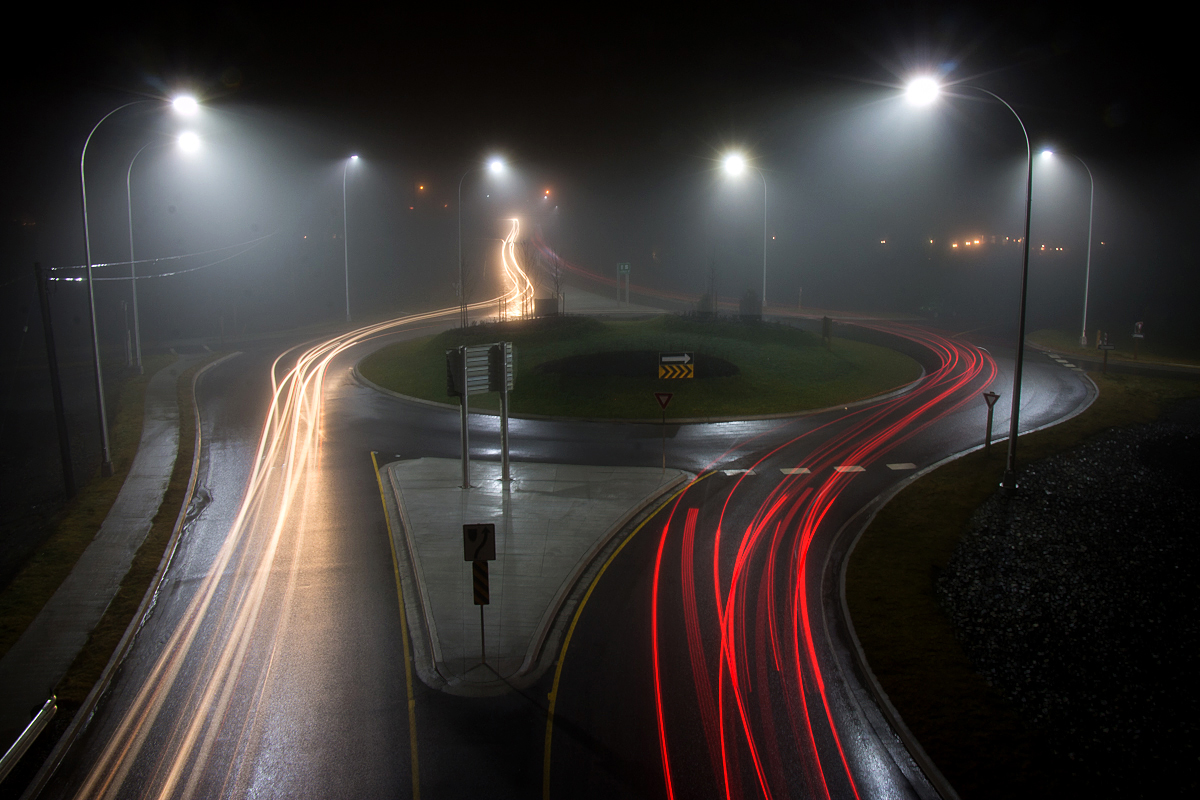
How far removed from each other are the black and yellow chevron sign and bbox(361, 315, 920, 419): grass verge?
3.85 metres

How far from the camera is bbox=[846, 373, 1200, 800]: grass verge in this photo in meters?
9.12

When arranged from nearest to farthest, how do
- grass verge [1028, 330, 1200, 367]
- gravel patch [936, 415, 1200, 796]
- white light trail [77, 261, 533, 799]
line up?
white light trail [77, 261, 533, 799]
gravel patch [936, 415, 1200, 796]
grass verge [1028, 330, 1200, 367]

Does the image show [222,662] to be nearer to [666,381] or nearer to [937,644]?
[937,644]

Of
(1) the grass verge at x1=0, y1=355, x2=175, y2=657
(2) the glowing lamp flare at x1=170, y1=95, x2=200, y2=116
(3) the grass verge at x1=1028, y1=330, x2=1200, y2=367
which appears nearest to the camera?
(1) the grass verge at x1=0, y1=355, x2=175, y2=657

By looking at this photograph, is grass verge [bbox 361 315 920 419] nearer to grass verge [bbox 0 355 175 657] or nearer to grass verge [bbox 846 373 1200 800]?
grass verge [bbox 846 373 1200 800]

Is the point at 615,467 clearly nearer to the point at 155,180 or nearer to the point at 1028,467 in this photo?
the point at 1028,467

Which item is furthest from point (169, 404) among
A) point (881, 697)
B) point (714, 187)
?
point (714, 187)

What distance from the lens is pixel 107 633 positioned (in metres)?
12.5

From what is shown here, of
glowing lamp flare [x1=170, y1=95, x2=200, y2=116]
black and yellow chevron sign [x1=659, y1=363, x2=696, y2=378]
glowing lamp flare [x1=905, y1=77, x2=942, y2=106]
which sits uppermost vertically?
glowing lamp flare [x1=170, y1=95, x2=200, y2=116]

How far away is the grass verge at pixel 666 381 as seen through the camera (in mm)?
28862

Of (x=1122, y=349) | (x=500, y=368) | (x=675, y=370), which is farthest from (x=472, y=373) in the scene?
(x=1122, y=349)

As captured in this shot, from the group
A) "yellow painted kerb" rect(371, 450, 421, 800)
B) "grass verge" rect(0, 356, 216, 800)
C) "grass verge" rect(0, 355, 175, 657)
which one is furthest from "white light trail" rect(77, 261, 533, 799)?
"grass verge" rect(0, 355, 175, 657)

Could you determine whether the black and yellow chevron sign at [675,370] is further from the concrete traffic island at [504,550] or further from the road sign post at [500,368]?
the road sign post at [500,368]

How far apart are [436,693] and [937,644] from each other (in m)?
8.10
